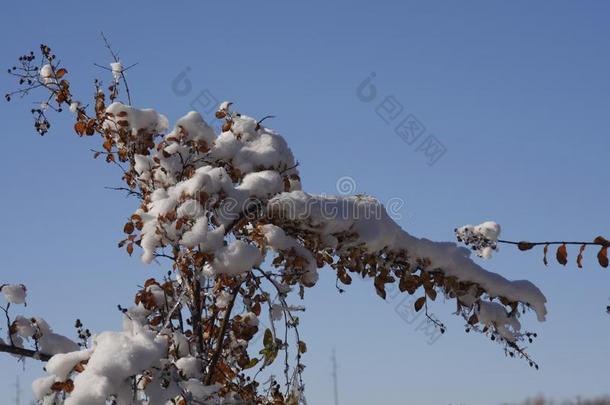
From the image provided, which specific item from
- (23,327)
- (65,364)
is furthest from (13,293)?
(65,364)

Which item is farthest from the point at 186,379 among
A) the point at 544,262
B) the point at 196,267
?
the point at 544,262

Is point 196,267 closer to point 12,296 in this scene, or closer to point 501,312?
point 12,296

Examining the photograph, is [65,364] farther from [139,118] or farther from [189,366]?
[139,118]

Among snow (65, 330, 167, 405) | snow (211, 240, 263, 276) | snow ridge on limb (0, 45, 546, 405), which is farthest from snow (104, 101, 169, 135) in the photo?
snow (65, 330, 167, 405)

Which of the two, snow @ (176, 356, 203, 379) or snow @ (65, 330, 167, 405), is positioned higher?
snow @ (176, 356, 203, 379)

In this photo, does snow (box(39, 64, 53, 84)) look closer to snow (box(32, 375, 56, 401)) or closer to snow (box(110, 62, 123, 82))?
snow (box(110, 62, 123, 82))

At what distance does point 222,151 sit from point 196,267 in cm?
127

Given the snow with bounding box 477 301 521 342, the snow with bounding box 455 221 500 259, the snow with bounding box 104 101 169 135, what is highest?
the snow with bounding box 104 101 169 135

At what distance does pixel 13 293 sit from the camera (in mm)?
6125

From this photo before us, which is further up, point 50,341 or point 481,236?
point 481,236

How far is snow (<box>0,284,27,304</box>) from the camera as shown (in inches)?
241

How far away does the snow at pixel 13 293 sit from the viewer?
241 inches

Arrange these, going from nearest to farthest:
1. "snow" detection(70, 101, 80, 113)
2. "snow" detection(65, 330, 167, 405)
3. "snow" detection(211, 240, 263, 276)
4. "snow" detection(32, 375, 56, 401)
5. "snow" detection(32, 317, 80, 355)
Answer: "snow" detection(65, 330, 167, 405)
"snow" detection(32, 375, 56, 401)
"snow" detection(211, 240, 263, 276)
"snow" detection(32, 317, 80, 355)
"snow" detection(70, 101, 80, 113)

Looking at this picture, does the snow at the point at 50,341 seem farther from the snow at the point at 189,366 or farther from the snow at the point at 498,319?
the snow at the point at 498,319
